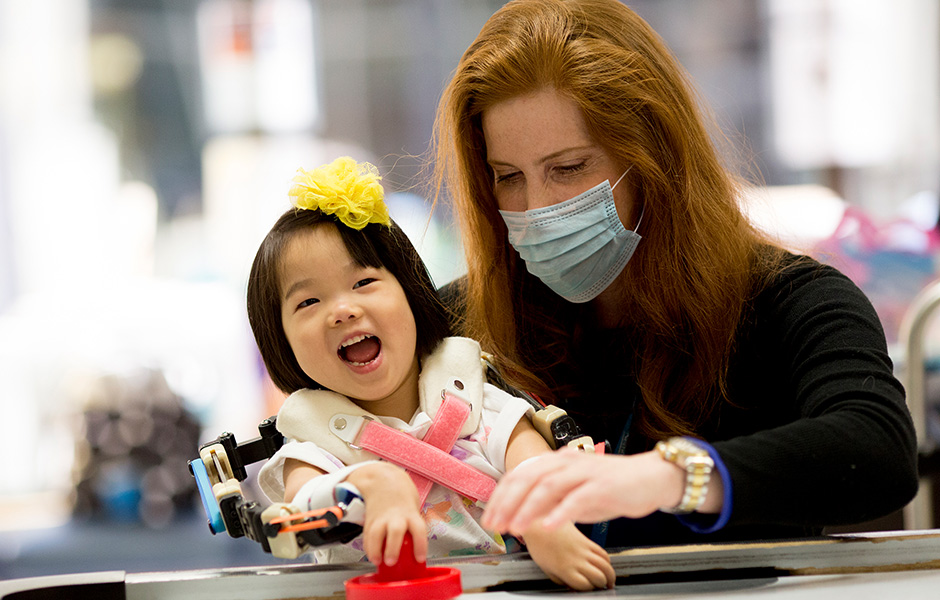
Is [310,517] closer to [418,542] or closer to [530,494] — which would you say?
[418,542]

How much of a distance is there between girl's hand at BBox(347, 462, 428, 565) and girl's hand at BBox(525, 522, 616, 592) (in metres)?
0.15

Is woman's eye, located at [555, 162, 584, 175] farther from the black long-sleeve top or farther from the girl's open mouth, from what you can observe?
the girl's open mouth

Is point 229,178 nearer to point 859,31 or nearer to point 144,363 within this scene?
point 144,363

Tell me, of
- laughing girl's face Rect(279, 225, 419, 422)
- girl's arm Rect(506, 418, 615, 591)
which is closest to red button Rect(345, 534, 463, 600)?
girl's arm Rect(506, 418, 615, 591)

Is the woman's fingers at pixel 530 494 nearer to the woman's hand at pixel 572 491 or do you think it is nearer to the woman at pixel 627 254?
the woman's hand at pixel 572 491

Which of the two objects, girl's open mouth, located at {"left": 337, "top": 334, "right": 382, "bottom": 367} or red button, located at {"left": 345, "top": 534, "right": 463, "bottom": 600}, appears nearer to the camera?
red button, located at {"left": 345, "top": 534, "right": 463, "bottom": 600}

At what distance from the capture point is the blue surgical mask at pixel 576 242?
1515 mm

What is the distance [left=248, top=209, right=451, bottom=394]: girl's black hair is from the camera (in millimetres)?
1406

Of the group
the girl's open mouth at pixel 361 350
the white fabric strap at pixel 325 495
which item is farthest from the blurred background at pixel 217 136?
the white fabric strap at pixel 325 495

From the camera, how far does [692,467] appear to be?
964mm

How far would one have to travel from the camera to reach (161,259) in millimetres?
4238

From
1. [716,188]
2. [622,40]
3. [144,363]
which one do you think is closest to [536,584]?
[716,188]

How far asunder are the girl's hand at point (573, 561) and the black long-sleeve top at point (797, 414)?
16 centimetres

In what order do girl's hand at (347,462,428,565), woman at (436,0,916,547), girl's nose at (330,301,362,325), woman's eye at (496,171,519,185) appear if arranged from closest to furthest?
girl's hand at (347,462,428,565)
girl's nose at (330,301,362,325)
woman at (436,0,916,547)
woman's eye at (496,171,519,185)
